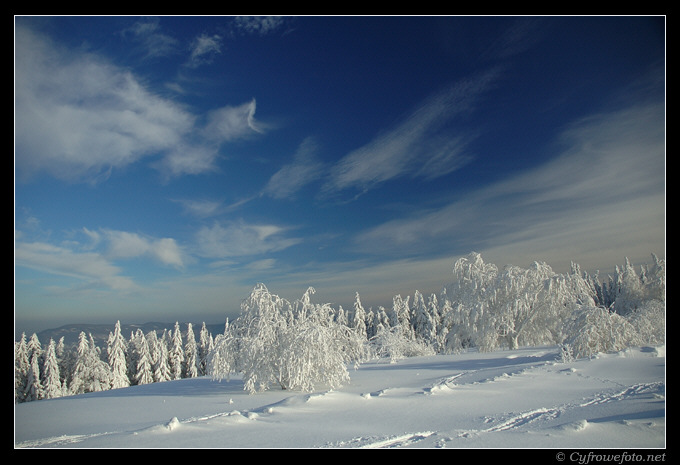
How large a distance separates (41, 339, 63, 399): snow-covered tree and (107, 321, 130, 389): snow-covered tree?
14.4ft

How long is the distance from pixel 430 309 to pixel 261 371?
4655cm

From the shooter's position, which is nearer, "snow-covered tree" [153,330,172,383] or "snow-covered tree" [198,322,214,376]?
"snow-covered tree" [153,330,172,383]

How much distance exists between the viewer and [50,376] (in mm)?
32875

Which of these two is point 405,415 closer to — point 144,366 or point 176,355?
point 144,366

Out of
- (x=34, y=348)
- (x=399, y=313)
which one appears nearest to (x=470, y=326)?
(x=399, y=313)

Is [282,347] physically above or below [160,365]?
above

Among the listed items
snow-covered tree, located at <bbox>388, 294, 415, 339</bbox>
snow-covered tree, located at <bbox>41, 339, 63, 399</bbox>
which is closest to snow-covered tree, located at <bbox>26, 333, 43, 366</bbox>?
snow-covered tree, located at <bbox>41, 339, 63, 399</bbox>

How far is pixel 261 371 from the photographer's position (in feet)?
32.6

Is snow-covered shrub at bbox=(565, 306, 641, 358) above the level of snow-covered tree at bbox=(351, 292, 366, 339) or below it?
above

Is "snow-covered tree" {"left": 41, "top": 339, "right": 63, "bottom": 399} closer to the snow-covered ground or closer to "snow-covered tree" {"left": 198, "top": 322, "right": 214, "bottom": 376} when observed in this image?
"snow-covered tree" {"left": 198, "top": 322, "right": 214, "bottom": 376}

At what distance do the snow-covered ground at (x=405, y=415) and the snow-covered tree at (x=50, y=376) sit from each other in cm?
3030

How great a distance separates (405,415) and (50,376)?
40.0 metres

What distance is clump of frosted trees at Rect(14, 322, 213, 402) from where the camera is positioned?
105ft
